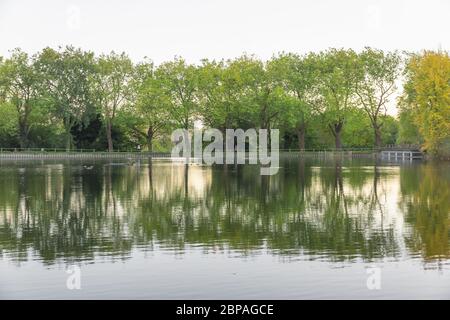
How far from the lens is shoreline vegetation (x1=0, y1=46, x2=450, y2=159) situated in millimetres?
109062

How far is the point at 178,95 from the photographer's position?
113375 millimetres

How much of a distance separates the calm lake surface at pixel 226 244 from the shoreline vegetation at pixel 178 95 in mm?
74435

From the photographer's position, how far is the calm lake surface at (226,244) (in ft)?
48.9

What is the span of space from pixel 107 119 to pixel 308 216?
87.5 m

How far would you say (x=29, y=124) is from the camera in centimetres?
11300

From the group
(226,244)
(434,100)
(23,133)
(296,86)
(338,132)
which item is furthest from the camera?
(338,132)

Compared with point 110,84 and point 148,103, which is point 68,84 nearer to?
point 110,84

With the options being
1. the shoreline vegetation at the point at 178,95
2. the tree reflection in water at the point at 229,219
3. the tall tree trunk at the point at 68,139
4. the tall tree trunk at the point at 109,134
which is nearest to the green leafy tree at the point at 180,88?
the shoreline vegetation at the point at 178,95

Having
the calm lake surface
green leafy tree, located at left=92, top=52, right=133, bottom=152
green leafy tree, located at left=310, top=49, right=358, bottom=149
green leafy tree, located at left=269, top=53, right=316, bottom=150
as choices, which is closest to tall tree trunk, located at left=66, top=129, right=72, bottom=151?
green leafy tree, located at left=92, top=52, right=133, bottom=152

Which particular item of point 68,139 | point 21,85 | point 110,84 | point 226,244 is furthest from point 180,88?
point 226,244

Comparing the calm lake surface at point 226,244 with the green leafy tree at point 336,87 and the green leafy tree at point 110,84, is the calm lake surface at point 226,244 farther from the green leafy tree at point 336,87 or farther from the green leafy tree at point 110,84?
the green leafy tree at point 336,87

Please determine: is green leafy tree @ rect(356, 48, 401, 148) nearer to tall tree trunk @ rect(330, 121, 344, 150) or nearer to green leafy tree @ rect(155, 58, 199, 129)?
tall tree trunk @ rect(330, 121, 344, 150)

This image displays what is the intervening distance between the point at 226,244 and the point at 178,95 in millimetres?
94831

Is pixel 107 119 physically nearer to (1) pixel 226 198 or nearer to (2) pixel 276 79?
(2) pixel 276 79
